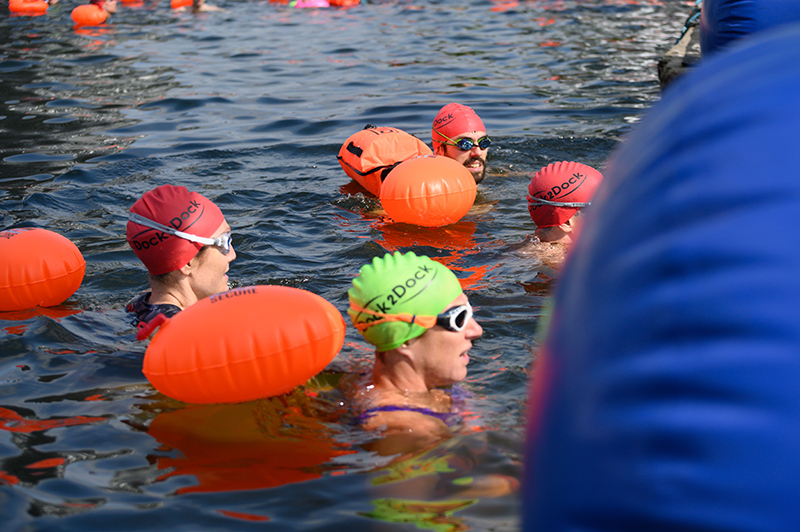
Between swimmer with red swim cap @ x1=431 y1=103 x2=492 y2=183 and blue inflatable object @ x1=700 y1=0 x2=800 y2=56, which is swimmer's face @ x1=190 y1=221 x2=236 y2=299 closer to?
blue inflatable object @ x1=700 y1=0 x2=800 y2=56

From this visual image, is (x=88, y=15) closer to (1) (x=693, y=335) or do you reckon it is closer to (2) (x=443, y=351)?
(2) (x=443, y=351)

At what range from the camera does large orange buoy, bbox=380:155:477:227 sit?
7.47 metres

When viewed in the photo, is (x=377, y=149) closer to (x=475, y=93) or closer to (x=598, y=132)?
(x=598, y=132)

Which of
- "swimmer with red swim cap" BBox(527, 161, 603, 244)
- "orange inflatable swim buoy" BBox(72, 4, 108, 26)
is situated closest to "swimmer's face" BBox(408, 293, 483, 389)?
"swimmer with red swim cap" BBox(527, 161, 603, 244)

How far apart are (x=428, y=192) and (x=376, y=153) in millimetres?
1714

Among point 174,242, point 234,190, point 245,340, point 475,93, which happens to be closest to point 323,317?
point 245,340

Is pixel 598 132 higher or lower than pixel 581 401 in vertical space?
lower

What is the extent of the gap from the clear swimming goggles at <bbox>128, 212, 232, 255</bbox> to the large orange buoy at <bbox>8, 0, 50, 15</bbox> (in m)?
25.4

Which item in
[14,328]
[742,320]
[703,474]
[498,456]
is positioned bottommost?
[14,328]

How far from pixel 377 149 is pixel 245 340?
18.1ft

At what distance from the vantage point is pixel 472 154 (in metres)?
9.13

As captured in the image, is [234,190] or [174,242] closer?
[174,242]

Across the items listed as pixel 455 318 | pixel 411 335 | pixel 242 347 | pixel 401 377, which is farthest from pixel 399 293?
pixel 242 347

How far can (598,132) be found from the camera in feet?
36.9
